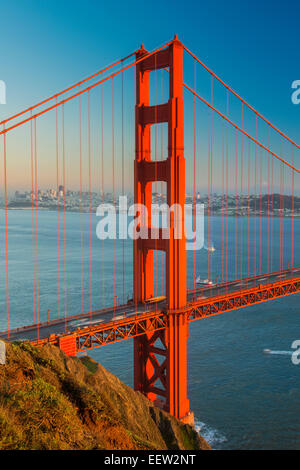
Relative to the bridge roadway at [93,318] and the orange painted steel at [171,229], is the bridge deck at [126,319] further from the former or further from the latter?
the orange painted steel at [171,229]

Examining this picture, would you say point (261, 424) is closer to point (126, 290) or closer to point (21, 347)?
point (21, 347)

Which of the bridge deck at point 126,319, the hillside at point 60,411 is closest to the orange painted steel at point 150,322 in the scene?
the bridge deck at point 126,319

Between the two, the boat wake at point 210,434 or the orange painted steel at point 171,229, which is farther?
the boat wake at point 210,434

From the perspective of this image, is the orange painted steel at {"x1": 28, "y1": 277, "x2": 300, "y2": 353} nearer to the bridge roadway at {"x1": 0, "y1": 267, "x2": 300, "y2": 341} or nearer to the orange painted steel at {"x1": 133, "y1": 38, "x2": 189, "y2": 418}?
the bridge roadway at {"x1": 0, "y1": 267, "x2": 300, "y2": 341}


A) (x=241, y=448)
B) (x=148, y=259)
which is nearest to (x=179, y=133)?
(x=148, y=259)

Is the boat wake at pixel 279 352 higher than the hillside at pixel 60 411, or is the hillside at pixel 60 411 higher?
the hillside at pixel 60 411

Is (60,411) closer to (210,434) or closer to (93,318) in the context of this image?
(93,318)

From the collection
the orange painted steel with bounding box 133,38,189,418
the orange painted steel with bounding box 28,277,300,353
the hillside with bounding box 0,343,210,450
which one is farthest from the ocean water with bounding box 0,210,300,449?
the hillside with bounding box 0,343,210,450
